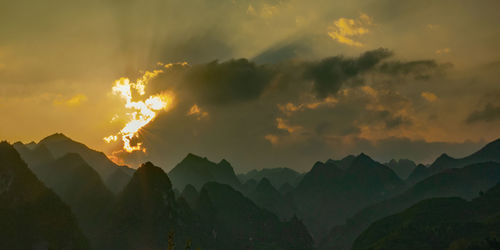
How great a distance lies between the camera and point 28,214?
14600 centimetres

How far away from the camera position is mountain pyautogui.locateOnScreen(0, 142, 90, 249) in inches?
5413

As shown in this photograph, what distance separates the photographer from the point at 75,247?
152 m

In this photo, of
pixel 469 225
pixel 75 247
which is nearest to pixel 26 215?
pixel 75 247

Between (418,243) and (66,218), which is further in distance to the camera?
(418,243)

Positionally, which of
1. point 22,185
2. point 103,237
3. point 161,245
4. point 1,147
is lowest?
point 161,245

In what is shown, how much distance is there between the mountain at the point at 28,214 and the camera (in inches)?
5413

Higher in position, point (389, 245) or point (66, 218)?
point (66, 218)

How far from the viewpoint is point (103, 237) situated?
643 feet

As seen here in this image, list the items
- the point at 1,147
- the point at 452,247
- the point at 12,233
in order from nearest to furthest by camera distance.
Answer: the point at 12,233
the point at 1,147
the point at 452,247

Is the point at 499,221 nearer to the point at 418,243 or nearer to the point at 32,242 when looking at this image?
the point at 418,243

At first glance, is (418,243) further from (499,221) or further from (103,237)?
(103,237)

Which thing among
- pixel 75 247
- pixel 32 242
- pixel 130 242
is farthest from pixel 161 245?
pixel 32 242

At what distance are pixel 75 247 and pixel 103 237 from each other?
45899 mm

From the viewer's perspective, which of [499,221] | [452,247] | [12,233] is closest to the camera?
[12,233]
